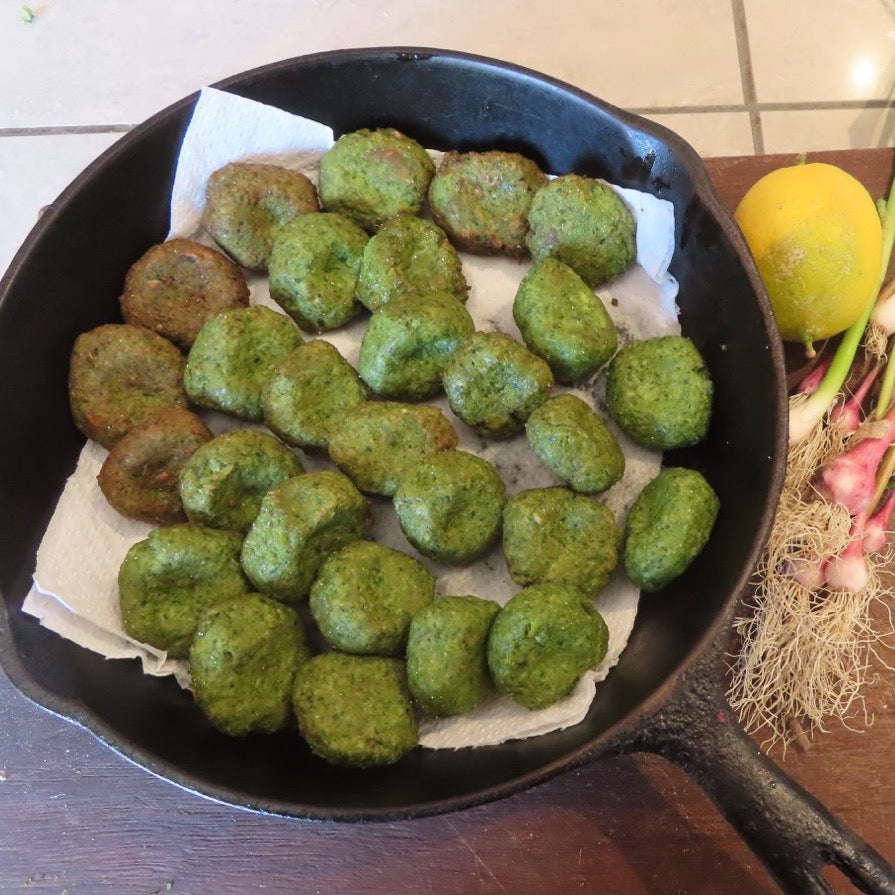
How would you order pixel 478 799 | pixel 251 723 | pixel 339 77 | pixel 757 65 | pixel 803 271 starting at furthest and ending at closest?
pixel 757 65 < pixel 339 77 < pixel 803 271 < pixel 251 723 < pixel 478 799

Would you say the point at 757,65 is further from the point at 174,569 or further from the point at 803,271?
the point at 174,569

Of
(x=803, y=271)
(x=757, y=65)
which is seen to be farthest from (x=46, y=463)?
(x=757, y=65)

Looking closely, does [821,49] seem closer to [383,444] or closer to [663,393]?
[663,393]

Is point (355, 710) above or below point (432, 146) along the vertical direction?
below

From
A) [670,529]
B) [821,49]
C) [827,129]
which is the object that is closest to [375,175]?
[670,529]

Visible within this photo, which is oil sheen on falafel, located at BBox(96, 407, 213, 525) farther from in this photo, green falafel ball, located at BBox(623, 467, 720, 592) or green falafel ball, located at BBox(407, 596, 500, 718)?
green falafel ball, located at BBox(623, 467, 720, 592)

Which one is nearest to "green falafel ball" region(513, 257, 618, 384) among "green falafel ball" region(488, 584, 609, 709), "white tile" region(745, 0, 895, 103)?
"green falafel ball" region(488, 584, 609, 709)

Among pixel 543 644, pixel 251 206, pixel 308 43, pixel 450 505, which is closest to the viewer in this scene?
pixel 543 644

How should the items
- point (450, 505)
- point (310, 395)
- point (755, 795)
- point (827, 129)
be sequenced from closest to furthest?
1. point (755, 795)
2. point (450, 505)
3. point (310, 395)
4. point (827, 129)
